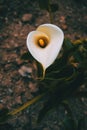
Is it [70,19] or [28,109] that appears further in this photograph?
[70,19]

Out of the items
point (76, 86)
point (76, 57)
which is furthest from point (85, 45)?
point (76, 86)

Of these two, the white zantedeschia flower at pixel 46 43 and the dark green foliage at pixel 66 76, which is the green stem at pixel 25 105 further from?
the white zantedeschia flower at pixel 46 43

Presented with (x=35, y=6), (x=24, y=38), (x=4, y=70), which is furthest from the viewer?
(x=35, y=6)

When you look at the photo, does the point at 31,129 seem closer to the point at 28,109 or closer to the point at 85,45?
the point at 28,109

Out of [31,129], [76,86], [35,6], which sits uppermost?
[35,6]

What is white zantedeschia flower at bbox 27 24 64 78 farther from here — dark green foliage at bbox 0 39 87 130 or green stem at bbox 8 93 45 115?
green stem at bbox 8 93 45 115

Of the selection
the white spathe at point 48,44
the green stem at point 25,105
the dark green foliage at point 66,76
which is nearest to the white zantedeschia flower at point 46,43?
the white spathe at point 48,44

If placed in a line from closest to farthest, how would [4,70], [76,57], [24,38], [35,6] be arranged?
[76,57], [4,70], [24,38], [35,6]

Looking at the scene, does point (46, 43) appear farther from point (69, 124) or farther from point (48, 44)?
point (69, 124)
